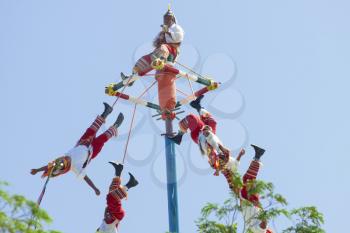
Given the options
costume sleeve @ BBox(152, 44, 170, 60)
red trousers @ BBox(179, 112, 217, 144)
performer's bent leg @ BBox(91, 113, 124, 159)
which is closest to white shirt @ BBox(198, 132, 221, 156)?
red trousers @ BBox(179, 112, 217, 144)

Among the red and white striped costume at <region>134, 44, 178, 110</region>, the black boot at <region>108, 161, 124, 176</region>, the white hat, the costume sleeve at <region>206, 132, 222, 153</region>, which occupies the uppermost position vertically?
the white hat

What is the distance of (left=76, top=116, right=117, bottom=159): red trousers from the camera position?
54.2 ft

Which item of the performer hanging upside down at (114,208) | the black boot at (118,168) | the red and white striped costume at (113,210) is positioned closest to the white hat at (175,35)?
the black boot at (118,168)

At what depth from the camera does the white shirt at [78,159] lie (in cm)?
1606

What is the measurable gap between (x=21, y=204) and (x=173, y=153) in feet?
21.2

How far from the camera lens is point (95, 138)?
16.7 meters

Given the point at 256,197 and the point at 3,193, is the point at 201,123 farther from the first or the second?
the point at 3,193

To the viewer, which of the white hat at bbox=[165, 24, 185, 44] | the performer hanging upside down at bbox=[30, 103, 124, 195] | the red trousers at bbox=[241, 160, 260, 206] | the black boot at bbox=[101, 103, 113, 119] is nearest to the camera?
the red trousers at bbox=[241, 160, 260, 206]

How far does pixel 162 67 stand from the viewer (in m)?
16.1

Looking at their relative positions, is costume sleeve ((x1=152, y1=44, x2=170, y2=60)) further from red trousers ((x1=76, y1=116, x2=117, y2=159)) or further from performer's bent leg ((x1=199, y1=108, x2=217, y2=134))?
red trousers ((x1=76, y1=116, x2=117, y2=159))

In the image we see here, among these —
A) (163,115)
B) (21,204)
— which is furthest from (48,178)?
(21,204)

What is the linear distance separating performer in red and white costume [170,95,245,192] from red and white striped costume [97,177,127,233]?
160 cm

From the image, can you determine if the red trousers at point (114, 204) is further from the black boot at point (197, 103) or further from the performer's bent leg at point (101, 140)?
the black boot at point (197, 103)

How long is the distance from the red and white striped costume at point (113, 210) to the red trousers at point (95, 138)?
113 centimetres
